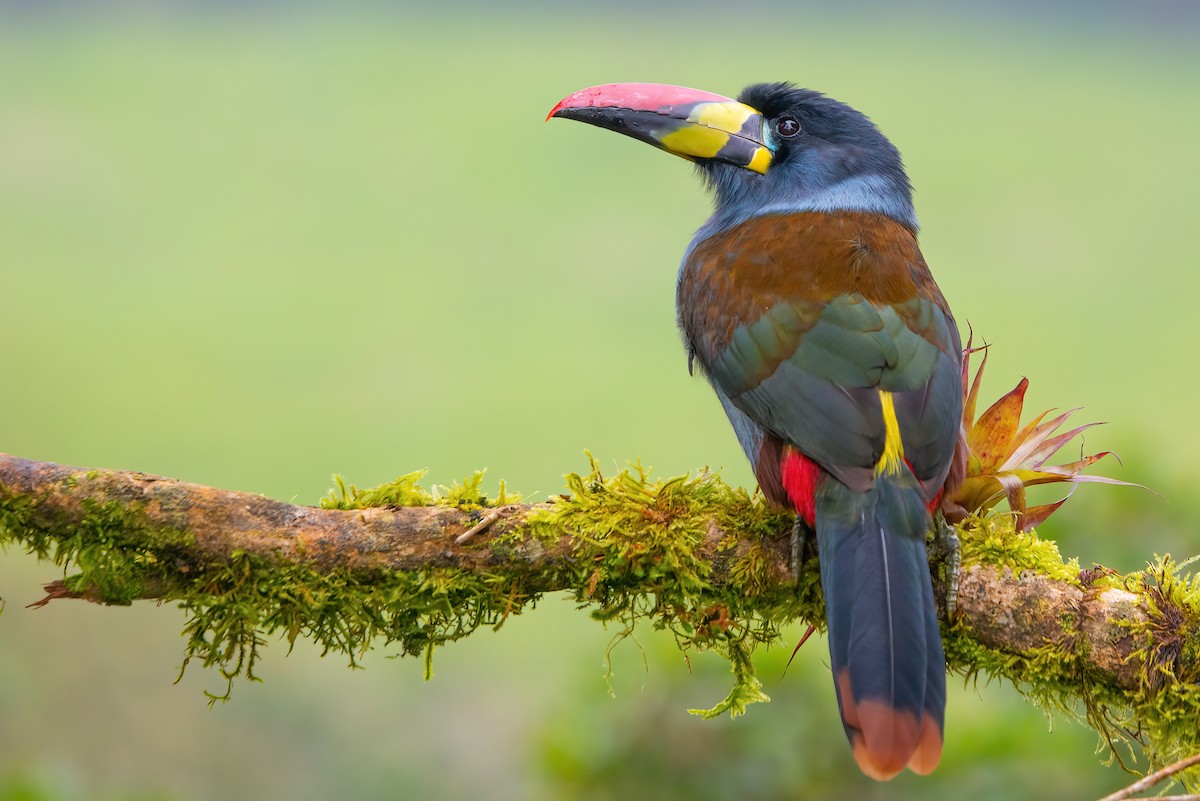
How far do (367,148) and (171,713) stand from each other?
2.90 m

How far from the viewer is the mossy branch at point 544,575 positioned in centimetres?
172

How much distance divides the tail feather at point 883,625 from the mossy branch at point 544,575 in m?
0.11

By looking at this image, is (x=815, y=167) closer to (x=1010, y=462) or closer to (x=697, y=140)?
(x=697, y=140)

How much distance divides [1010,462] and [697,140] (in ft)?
3.47

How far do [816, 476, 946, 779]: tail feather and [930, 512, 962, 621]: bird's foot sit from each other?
0.07 metres

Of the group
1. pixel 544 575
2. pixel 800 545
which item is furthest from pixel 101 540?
pixel 800 545

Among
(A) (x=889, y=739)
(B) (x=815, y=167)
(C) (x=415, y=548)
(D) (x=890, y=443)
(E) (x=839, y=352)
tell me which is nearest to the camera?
(A) (x=889, y=739)

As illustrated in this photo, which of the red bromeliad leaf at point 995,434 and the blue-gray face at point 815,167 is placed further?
the blue-gray face at point 815,167

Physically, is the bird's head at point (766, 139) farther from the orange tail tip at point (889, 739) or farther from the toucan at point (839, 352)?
the orange tail tip at point (889, 739)

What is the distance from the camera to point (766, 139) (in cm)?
272

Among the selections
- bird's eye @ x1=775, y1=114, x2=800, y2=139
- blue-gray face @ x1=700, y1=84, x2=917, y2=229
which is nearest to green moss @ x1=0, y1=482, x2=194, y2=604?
blue-gray face @ x1=700, y1=84, x2=917, y2=229

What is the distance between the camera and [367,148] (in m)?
5.95

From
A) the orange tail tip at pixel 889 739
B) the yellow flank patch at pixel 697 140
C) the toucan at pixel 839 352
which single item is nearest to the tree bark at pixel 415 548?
the toucan at pixel 839 352

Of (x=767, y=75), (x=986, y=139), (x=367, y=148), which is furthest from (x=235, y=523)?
(x=767, y=75)
